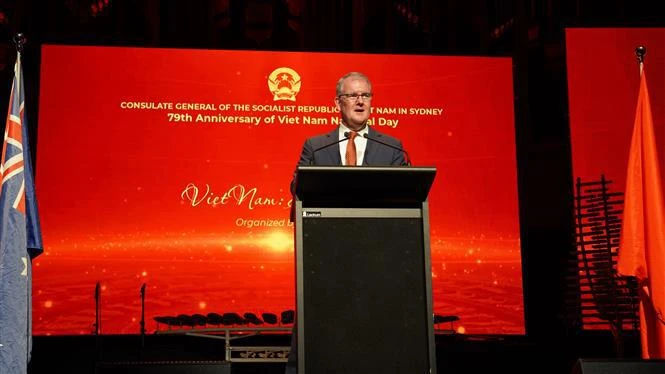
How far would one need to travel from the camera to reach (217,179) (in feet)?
20.0

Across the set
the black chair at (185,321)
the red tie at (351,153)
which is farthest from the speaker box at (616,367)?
the black chair at (185,321)

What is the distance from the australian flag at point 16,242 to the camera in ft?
12.8

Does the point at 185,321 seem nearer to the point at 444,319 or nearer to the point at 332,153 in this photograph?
the point at 444,319

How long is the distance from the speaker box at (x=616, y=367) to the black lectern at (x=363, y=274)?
0.53 meters

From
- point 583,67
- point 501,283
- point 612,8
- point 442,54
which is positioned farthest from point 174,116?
point 612,8

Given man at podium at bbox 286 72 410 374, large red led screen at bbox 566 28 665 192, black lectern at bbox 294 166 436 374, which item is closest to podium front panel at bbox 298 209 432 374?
black lectern at bbox 294 166 436 374

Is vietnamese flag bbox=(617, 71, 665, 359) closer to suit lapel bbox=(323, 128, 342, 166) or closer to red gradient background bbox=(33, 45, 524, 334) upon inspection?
suit lapel bbox=(323, 128, 342, 166)

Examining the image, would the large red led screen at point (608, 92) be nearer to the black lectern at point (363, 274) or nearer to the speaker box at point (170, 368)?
the black lectern at point (363, 274)

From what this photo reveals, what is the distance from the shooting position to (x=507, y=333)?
604 centimetres

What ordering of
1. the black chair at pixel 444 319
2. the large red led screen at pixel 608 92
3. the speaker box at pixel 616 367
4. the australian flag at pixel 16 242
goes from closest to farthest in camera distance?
the speaker box at pixel 616 367 → the australian flag at pixel 16 242 → the black chair at pixel 444 319 → the large red led screen at pixel 608 92

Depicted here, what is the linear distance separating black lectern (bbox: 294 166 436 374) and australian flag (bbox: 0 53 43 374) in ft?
5.44

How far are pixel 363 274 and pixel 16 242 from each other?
1.91 m

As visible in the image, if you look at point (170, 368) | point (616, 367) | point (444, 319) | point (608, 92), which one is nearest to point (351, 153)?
point (170, 368)

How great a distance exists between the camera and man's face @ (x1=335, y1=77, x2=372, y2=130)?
11.9 feet
